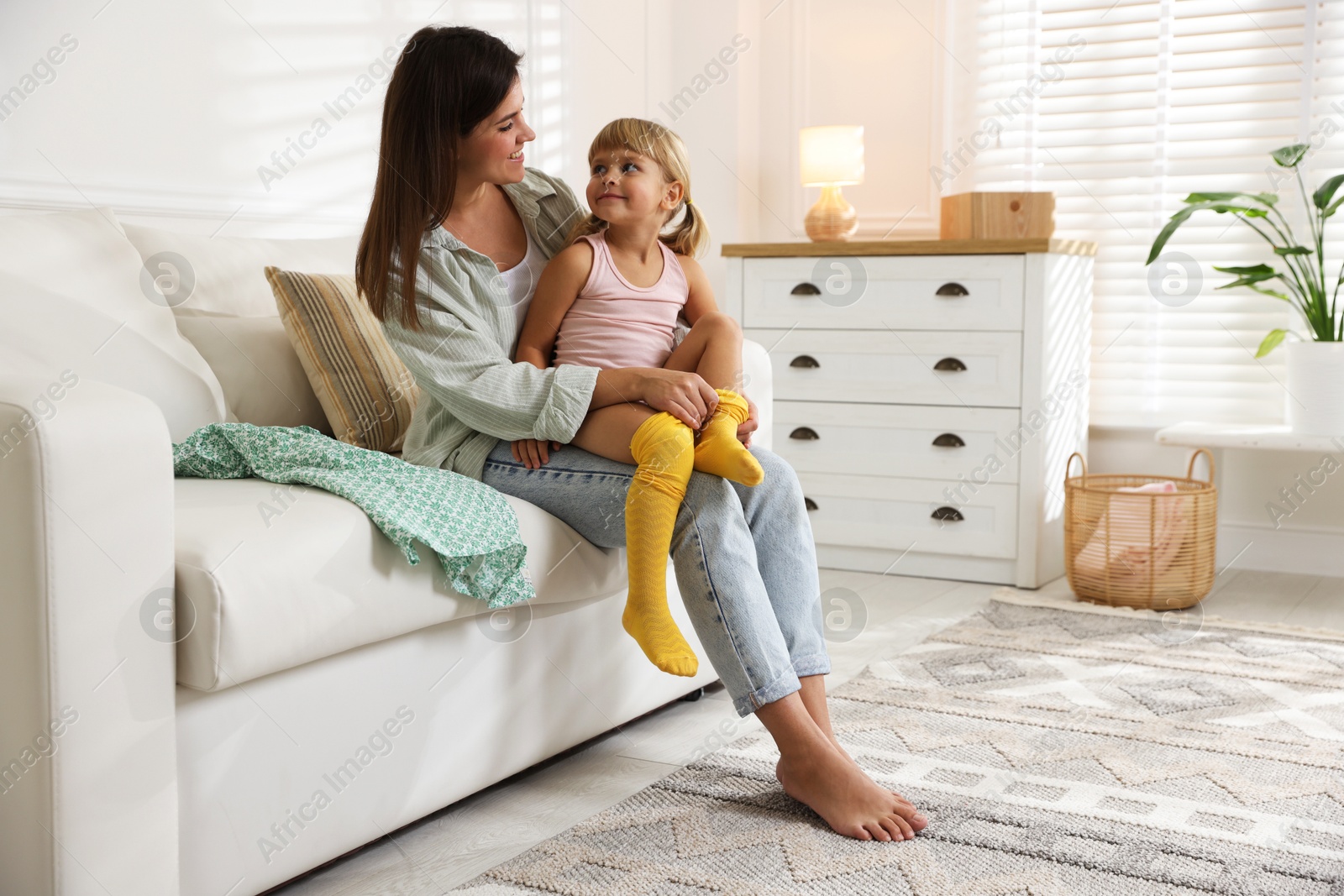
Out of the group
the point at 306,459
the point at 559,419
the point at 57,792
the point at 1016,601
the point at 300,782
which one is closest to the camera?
the point at 57,792

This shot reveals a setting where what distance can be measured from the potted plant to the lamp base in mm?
761

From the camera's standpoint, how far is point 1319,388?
266 cm

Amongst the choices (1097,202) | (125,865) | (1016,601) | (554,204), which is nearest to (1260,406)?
(1097,202)

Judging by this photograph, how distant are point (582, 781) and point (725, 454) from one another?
1.66ft

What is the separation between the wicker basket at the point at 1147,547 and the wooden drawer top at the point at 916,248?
0.57 meters

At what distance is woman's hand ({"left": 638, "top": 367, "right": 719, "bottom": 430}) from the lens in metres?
1.51

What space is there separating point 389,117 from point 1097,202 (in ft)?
7.15

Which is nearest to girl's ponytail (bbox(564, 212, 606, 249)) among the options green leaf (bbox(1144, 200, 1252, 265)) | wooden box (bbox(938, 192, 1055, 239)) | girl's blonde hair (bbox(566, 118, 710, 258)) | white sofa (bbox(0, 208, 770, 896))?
girl's blonde hair (bbox(566, 118, 710, 258))

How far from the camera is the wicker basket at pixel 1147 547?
255 cm

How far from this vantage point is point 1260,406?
3008 millimetres

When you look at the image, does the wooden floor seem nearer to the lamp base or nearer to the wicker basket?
the wicker basket

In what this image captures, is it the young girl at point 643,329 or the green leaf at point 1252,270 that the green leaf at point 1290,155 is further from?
the young girl at point 643,329

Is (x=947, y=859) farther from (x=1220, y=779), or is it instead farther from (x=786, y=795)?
(x=1220, y=779)

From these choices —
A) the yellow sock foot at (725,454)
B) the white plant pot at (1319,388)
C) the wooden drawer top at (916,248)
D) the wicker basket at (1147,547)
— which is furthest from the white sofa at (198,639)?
the white plant pot at (1319,388)
